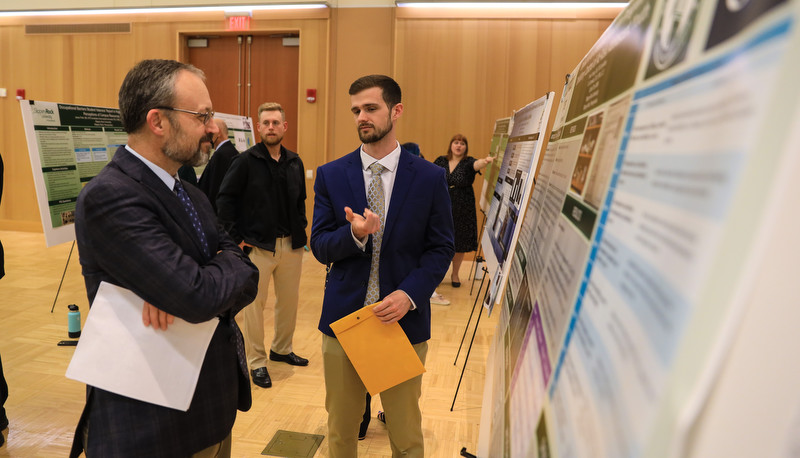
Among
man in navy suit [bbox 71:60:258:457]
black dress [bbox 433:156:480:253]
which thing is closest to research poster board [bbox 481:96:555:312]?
man in navy suit [bbox 71:60:258:457]

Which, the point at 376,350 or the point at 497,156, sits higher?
the point at 497,156

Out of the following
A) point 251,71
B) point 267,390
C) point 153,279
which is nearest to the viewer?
point 153,279

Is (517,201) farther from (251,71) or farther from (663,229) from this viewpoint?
(251,71)

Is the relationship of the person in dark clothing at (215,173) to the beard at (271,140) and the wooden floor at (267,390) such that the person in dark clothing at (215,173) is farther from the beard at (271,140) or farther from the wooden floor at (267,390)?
the wooden floor at (267,390)

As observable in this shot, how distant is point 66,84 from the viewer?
8594mm

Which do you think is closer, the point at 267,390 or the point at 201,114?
the point at 201,114

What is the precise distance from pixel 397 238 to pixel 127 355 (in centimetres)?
99

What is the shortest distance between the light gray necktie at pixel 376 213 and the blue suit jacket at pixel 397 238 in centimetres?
2

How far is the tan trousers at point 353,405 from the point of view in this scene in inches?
81.7

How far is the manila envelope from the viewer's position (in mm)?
1901

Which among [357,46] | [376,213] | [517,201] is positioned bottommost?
[376,213]

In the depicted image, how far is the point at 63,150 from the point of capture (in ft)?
12.5

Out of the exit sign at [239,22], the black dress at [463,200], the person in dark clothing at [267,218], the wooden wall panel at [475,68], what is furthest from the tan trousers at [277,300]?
the exit sign at [239,22]

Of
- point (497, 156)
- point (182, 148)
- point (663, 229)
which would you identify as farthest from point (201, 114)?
point (497, 156)
